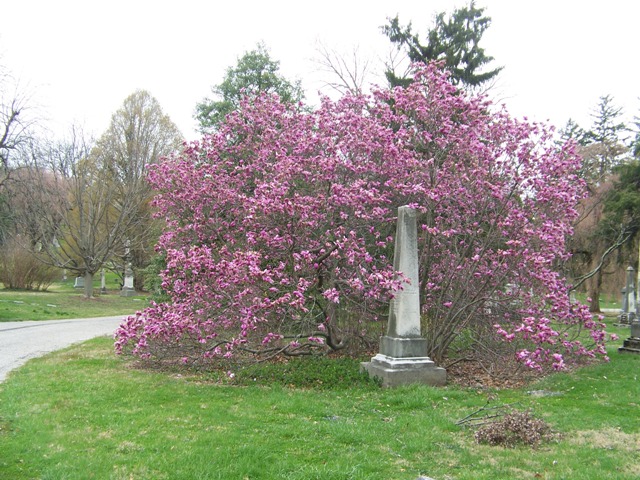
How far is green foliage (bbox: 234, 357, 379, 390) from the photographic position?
320 inches

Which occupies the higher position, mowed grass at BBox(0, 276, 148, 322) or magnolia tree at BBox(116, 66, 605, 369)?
magnolia tree at BBox(116, 66, 605, 369)

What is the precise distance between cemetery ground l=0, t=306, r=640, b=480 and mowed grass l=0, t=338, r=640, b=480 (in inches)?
0.7

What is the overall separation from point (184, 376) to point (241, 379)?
119cm

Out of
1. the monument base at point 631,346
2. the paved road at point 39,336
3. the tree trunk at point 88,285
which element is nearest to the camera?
the paved road at point 39,336

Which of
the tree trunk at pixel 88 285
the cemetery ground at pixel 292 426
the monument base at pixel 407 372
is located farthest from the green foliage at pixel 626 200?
the tree trunk at pixel 88 285

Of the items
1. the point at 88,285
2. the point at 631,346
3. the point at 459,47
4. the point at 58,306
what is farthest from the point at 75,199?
the point at 631,346

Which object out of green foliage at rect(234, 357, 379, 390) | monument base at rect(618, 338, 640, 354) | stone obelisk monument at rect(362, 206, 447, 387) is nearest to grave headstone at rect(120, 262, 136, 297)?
green foliage at rect(234, 357, 379, 390)

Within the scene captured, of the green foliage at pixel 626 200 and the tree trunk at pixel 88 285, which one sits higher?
the green foliage at pixel 626 200

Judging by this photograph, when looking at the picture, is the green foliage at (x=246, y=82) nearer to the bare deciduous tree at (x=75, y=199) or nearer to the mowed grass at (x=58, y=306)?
the bare deciduous tree at (x=75, y=199)

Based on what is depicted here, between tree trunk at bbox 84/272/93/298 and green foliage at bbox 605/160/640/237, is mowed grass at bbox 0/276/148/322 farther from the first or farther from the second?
green foliage at bbox 605/160/640/237

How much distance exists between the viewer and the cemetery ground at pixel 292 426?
175 inches

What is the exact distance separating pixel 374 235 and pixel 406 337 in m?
2.33

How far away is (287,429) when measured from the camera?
18.2 feet

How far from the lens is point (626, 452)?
191 inches
